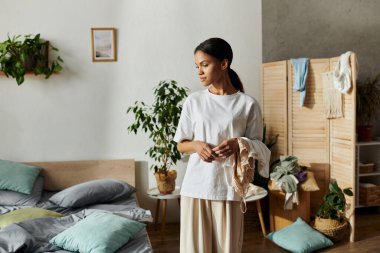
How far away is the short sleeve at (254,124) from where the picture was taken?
1.97 meters

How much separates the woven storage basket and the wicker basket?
0.83m

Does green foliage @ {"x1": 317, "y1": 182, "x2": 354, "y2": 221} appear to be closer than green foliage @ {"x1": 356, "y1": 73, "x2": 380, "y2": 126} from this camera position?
Yes

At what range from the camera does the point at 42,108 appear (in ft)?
13.8

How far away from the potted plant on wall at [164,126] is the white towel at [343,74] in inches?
52.5

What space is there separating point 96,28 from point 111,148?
44.2 inches

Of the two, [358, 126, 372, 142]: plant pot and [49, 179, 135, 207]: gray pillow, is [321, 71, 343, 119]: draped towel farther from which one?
[49, 179, 135, 207]: gray pillow

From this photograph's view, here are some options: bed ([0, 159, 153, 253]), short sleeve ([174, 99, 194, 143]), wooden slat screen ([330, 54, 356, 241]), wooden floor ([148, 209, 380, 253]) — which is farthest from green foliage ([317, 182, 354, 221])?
short sleeve ([174, 99, 194, 143])

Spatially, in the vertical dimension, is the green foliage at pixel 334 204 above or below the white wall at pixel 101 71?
below

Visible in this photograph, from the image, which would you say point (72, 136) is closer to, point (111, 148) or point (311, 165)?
point (111, 148)

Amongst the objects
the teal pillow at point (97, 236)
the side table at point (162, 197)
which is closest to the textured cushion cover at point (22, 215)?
the teal pillow at point (97, 236)

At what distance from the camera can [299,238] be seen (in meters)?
3.74

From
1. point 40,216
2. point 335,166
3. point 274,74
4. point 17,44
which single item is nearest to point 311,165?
point 335,166

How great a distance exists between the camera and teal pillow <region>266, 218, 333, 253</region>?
3668 mm

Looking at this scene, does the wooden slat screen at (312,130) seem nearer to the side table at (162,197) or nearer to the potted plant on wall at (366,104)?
the potted plant on wall at (366,104)
